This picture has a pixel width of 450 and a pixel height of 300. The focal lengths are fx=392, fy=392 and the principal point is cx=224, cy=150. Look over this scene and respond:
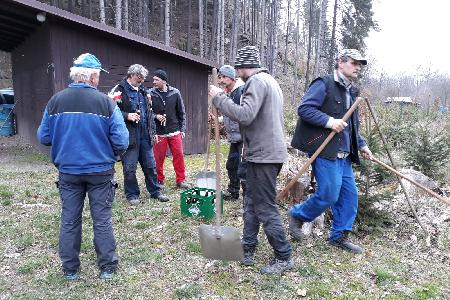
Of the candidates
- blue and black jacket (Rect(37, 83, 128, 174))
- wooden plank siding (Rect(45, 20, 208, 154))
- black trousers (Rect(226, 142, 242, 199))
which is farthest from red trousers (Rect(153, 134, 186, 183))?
wooden plank siding (Rect(45, 20, 208, 154))

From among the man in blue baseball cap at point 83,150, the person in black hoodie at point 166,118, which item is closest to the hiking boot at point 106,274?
the man in blue baseball cap at point 83,150

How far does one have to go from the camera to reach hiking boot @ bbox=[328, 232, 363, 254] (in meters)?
4.41

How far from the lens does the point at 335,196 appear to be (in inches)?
158

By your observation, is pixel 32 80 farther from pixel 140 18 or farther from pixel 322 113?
pixel 140 18

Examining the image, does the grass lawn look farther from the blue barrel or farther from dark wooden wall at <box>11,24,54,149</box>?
the blue barrel

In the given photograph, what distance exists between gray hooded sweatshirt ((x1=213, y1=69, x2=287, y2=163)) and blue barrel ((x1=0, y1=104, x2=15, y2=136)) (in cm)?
1487

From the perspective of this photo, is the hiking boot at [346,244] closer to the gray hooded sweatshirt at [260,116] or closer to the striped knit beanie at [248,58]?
the gray hooded sweatshirt at [260,116]

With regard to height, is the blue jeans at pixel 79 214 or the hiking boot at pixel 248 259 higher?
the blue jeans at pixel 79 214

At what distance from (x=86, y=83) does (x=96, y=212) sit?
120cm

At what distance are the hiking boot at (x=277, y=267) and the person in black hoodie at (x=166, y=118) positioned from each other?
11.3 ft

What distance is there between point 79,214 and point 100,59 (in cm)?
726

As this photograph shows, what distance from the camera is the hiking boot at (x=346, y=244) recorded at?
4.41m

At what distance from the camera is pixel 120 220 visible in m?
5.40

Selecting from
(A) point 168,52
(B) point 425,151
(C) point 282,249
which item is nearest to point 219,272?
(C) point 282,249
